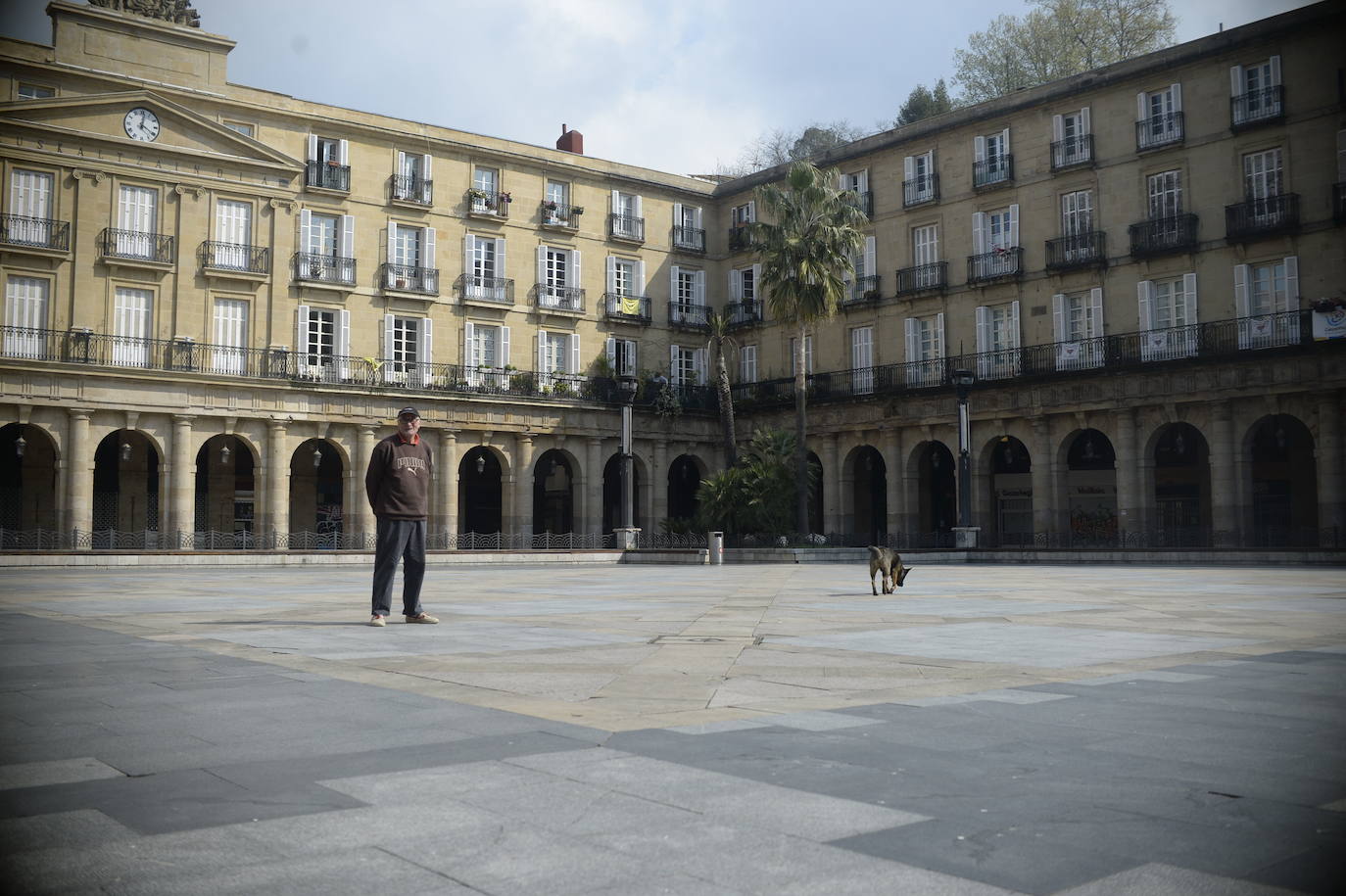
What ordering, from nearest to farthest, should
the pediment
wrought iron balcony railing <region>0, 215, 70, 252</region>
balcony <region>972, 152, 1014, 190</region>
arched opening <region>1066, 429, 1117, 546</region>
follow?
1. wrought iron balcony railing <region>0, 215, 70, 252</region>
2. the pediment
3. arched opening <region>1066, 429, 1117, 546</region>
4. balcony <region>972, 152, 1014, 190</region>

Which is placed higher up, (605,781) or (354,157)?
(354,157)

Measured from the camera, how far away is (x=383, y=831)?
3.65 m

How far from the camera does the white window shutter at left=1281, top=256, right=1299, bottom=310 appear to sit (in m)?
35.2

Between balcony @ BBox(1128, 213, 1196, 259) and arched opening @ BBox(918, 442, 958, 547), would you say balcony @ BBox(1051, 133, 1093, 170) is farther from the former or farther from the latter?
arched opening @ BBox(918, 442, 958, 547)

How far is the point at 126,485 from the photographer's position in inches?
1570

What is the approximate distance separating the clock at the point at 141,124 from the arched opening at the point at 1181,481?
115 ft

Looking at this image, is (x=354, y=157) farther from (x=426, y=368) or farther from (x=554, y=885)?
(x=554, y=885)

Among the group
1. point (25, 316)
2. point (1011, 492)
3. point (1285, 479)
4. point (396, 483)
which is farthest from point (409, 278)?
point (396, 483)

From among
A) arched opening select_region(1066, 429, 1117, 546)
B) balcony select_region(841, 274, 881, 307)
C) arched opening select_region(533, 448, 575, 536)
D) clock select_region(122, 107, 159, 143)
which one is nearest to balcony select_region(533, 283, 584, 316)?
arched opening select_region(533, 448, 575, 536)

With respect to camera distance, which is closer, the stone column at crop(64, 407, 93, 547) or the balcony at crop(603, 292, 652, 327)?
the stone column at crop(64, 407, 93, 547)

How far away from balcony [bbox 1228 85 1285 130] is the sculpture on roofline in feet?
110

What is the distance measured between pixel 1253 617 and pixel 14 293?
1436 inches

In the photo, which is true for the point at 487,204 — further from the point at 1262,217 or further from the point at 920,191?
the point at 1262,217

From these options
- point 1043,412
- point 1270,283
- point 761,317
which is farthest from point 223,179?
point 1270,283
